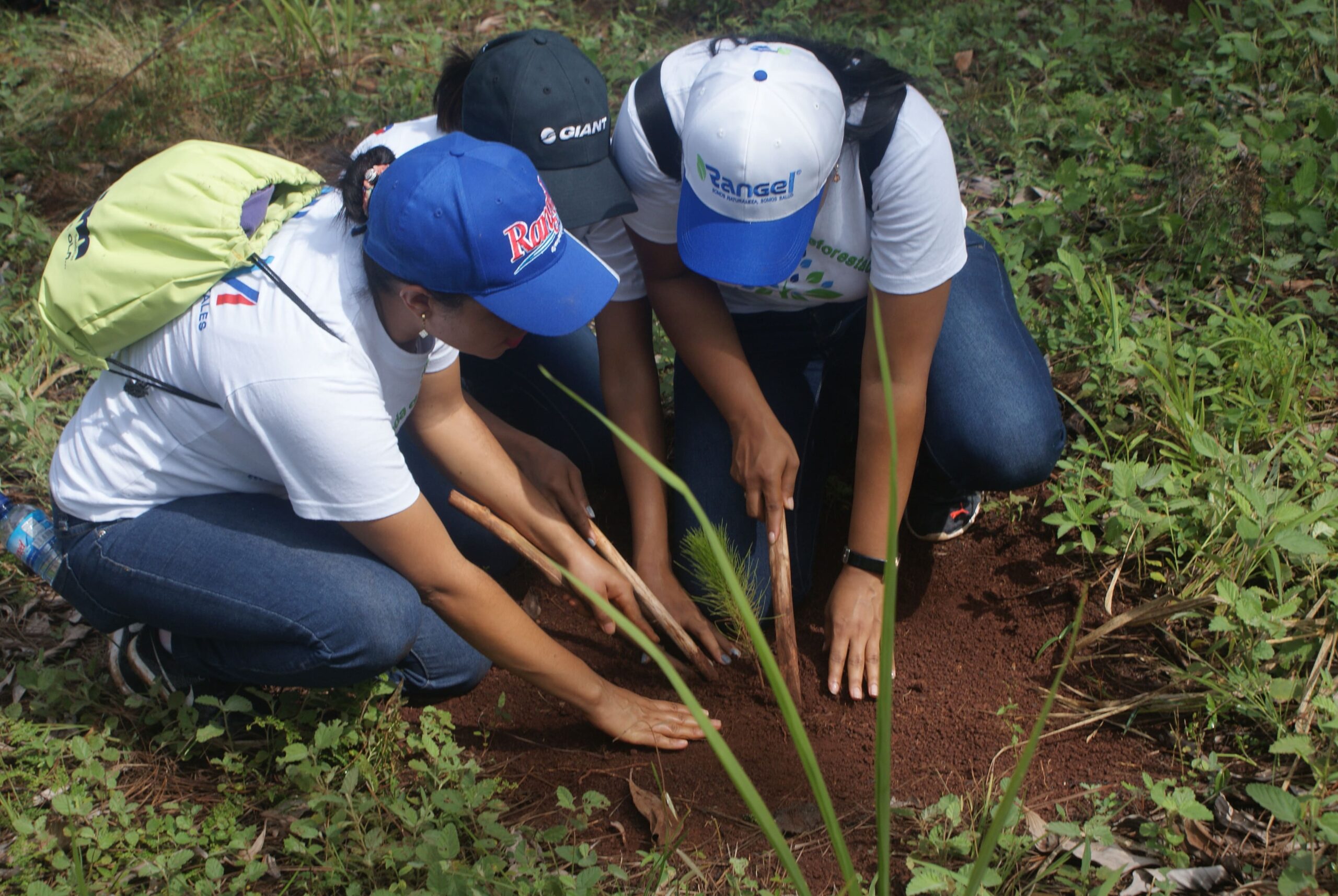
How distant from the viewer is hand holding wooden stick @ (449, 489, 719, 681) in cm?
171

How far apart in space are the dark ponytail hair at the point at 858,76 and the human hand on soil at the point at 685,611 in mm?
958

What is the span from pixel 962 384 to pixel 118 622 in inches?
64.9

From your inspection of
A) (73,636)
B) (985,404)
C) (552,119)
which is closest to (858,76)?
(552,119)

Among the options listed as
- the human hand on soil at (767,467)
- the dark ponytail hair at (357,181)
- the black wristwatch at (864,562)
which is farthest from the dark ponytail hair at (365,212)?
the black wristwatch at (864,562)

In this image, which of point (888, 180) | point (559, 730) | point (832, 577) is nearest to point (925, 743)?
point (832, 577)

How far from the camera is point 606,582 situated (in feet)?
5.94

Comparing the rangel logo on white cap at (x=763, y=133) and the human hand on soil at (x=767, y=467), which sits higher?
the rangel logo on white cap at (x=763, y=133)

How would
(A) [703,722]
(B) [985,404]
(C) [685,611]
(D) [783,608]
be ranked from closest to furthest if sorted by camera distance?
(A) [703,722] < (D) [783,608] < (B) [985,404] < (C) [685,611]

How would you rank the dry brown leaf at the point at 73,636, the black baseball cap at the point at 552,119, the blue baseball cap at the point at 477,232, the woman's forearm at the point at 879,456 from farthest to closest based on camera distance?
the dry brown leaf at the point at 73,636
the woman's forearm at the point at 879,456
the black baseball cap at the point at 552,119
the blue baseball cap at the point at 477,232

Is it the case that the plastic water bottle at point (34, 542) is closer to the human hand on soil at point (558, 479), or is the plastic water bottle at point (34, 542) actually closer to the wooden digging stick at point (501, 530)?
the wooden digging stick at point (501, 530)

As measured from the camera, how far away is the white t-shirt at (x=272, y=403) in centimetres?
140

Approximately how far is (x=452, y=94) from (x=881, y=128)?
805 mm

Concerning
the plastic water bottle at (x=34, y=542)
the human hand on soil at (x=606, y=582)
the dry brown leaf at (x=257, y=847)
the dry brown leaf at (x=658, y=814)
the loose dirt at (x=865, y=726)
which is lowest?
the loose dirt at (x=865, y=726)

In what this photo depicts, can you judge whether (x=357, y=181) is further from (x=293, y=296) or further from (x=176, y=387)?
(x=176, y=387)
